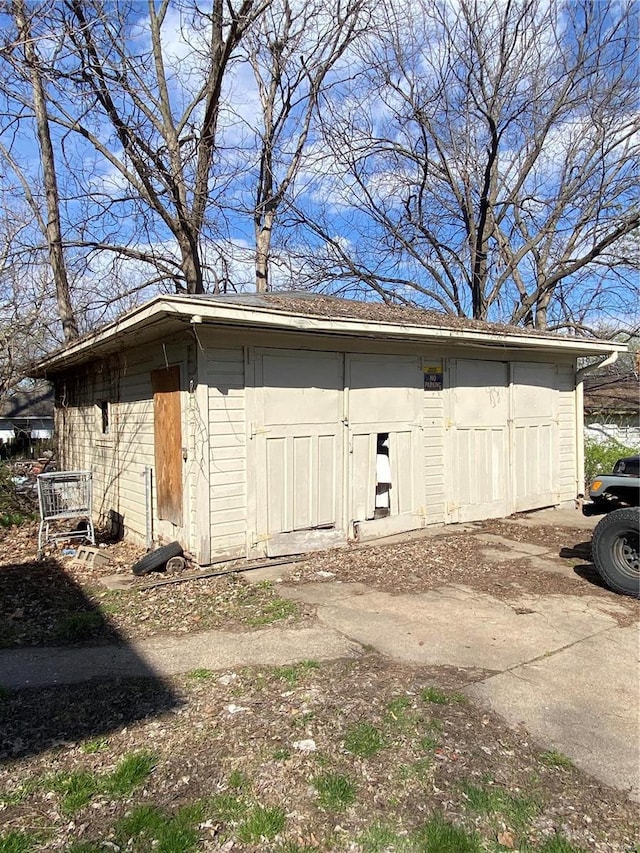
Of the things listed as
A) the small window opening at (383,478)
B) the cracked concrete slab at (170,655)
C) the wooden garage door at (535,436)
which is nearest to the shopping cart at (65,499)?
the cracked concrete slab at (170,655)

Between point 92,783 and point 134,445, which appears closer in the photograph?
point 92,783

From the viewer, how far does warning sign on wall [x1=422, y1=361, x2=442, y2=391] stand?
26.2 ft

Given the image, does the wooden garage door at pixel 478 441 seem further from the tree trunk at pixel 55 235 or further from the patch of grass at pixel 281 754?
the tree trunk at pixel 55 235

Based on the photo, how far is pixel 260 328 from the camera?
6.12 metres

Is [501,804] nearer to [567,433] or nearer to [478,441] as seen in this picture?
[478,441]

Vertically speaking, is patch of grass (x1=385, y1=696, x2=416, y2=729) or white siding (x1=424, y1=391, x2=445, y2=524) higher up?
white siding (x1=424, y1=391, x2=445, y2=524)

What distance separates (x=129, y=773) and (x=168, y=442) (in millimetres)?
4268

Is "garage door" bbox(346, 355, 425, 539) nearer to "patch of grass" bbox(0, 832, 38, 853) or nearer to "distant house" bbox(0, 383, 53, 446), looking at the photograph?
"patch of grass" bbox(0, 832, 38, 853)

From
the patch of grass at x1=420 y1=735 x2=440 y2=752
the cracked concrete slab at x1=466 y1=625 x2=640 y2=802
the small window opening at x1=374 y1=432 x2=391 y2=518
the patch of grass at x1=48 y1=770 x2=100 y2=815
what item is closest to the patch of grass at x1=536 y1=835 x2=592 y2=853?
the cracked concrete slab at x1=466 y1=625 x2=640 y2=802

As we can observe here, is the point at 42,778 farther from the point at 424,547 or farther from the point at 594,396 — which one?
the point at 594,396

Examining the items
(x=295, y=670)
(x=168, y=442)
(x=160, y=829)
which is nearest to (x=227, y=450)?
(x=168, y=442)

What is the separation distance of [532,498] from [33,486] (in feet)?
28.5

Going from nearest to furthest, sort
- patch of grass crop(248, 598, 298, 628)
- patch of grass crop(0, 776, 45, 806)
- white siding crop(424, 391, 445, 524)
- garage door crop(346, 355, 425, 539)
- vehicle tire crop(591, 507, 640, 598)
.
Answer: patch of grass crop(0, 776, 45, 806), patch of grass crop(248, 598, 298, 628), vehicle tire crop(591, 507, 640, 598), garage door crop(346, 355, 425, 539), white siding crop(424, 391, 445, 524)

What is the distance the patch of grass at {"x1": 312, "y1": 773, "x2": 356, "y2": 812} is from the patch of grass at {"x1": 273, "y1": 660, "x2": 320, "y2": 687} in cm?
94
